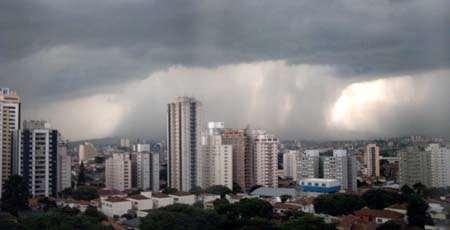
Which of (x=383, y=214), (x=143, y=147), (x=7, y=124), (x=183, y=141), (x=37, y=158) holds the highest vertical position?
(x=7, y=124)

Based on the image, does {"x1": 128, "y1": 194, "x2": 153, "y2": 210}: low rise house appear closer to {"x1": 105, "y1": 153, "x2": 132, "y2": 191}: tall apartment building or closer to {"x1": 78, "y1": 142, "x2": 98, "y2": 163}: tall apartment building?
{"x1": 105, "y1": 153, "x2": 132, "y2": 191}: tall apartment building

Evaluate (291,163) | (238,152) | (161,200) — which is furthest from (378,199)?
(291,163)

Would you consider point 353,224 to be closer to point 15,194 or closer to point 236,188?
point 15,194

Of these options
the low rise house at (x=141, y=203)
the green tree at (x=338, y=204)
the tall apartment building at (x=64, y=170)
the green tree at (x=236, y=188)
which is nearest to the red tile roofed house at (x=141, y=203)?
the low rise house at (x=141, y=203)

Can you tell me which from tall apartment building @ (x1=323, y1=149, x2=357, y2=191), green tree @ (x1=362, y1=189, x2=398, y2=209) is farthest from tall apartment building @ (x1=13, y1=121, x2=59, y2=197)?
tall apartment building @ (x1=323, y1=149, x2=357, y2=191)

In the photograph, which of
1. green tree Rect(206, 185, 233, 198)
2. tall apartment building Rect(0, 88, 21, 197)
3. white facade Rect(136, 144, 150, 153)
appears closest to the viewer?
tall apartment building Rect(0, 88, 21, 197)

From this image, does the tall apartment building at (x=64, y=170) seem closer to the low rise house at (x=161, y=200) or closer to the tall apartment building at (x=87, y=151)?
the low rise house at (x=161, y=200)

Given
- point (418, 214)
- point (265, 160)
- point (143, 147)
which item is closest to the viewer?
point (418, 214)
